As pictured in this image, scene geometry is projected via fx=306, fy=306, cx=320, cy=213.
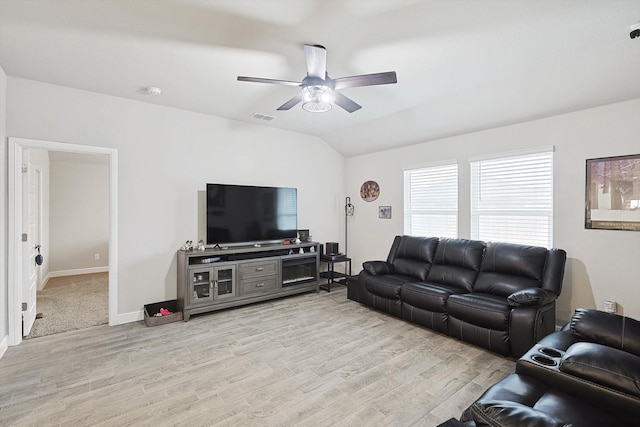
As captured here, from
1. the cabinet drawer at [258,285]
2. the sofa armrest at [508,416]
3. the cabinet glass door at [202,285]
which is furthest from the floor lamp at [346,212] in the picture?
the sofa armrest at [508,416]

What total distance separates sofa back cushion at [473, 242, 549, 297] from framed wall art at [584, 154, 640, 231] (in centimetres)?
63

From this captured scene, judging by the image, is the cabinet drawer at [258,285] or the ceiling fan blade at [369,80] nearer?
the ceiling fan blade at [369,80]

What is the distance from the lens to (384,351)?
3.07 meters

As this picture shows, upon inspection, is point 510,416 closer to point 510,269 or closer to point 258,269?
point 510,269

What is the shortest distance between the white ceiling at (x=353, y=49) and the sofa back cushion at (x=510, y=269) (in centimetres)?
161

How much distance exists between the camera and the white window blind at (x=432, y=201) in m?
4.62

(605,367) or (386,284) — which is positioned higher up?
(605,367)

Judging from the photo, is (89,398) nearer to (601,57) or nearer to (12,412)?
(12,412)

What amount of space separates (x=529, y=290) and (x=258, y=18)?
337 centimetres

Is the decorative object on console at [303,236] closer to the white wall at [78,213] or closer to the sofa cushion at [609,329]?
the sofa cushion at [609,329]

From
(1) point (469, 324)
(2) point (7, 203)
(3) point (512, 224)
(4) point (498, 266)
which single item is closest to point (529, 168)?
(3) point (512, 224)

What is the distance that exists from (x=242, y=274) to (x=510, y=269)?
3.38 m

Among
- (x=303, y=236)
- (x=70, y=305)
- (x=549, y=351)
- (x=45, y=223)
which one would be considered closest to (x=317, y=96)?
(x=549, y=351)

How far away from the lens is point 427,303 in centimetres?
353
